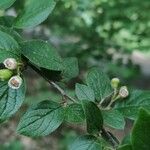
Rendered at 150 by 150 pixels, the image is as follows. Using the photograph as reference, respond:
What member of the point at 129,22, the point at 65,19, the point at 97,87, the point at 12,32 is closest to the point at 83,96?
the point at 97,87

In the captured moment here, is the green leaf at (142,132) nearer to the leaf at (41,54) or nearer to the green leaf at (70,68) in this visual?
the leaf at (41,54)

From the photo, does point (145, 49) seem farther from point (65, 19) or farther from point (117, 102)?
point (117, 102)

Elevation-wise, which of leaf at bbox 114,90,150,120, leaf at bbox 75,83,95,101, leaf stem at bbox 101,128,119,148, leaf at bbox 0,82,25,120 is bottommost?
leaf at bbox 114,90,150,120

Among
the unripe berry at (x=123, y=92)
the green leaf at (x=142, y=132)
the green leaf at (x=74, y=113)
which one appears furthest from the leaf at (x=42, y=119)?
the green leaf at (x=142, y=132)

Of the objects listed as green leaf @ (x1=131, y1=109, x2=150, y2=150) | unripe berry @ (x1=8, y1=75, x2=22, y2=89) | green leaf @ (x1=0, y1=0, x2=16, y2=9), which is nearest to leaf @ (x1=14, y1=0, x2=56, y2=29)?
green leaf @ (x1=0, y1=0, x2=16, y2=9)

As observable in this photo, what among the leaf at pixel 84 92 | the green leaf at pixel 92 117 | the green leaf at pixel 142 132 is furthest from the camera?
the leaf at pixel 84 92

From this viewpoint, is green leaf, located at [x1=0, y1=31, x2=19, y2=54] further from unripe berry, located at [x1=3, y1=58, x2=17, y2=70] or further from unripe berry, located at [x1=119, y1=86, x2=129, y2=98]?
unripe berry, located at [x1=119, y1=86, x2=129, y2=98]
